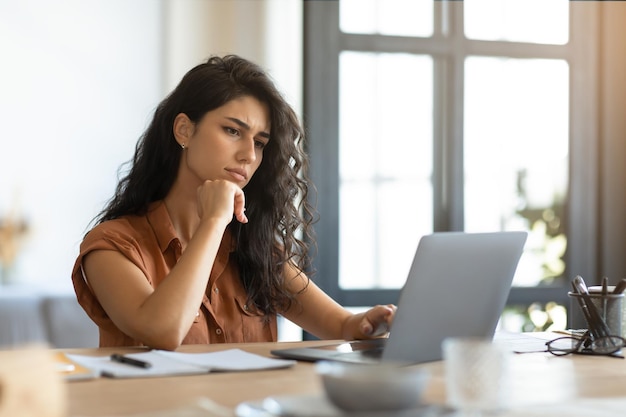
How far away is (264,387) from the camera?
4.06ft

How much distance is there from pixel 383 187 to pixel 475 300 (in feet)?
8.09

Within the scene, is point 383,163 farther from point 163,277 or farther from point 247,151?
point 163,277

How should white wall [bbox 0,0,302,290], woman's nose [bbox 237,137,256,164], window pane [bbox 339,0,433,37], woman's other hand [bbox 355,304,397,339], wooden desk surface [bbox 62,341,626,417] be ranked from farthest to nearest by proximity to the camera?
white wall [bbox 0,0,302,290], window pane [bbox 339,0,433,37], woman's nose [bbox 237,137,256,164], woman's other hand [bbox 355,304,397,339], wooden desk surface [bbox 62,341,626,417]

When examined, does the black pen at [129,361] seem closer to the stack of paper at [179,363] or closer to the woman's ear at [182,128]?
the stack of paper at [179,363]

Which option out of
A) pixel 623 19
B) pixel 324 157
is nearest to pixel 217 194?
pixel 324 157

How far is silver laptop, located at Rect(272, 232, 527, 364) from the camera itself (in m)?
1.36

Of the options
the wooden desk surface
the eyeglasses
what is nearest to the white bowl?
the wooden desk surface

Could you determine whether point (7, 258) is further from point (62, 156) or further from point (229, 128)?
point (229, 128)

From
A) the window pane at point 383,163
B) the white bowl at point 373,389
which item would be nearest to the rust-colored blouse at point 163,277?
the white bowl at point 373,389

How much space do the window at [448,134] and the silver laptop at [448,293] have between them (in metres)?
2.21

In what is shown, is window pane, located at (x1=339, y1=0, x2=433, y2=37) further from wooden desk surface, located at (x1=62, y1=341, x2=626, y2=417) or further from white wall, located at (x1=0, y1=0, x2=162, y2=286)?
wooden desk surface, located at (x1=62, y1=341, x2=626, y2=417)

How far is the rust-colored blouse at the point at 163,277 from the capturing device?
6.21 ft

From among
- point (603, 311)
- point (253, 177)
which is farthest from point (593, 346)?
point (253, 177)

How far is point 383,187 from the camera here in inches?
154
